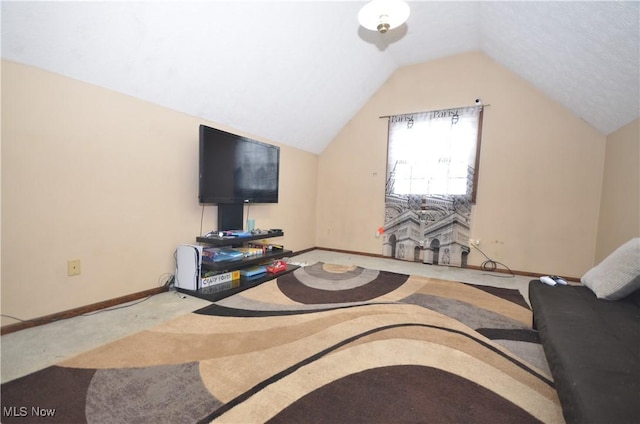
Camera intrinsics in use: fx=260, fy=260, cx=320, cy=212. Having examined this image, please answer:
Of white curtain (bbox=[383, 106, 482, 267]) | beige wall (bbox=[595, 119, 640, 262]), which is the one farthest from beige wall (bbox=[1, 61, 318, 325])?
beige wall (bbox=[595, 119, 640, 262])

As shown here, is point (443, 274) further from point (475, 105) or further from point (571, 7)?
point (571, 7)

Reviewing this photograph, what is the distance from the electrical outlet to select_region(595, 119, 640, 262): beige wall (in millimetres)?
4754

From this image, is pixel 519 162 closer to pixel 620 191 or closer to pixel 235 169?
pixel 620 191

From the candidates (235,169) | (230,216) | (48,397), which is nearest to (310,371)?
(48,397)

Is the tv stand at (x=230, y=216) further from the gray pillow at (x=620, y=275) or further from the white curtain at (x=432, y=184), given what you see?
the gray pillow at (x=620, y=275)

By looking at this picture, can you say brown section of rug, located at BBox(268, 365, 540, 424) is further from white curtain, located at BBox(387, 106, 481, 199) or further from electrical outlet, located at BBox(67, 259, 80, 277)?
white curtain, located at BBox(387, 106, 481, 199)

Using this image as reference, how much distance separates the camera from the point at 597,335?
1.14 metres

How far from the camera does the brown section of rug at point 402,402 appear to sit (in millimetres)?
1104

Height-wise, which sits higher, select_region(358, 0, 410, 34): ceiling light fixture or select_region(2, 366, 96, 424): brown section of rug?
select_region(358, 0, 410, 34): ceiling light fixture

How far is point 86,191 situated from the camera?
6.48 feet

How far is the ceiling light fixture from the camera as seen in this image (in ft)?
7.06

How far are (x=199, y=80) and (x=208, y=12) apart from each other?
588 mm

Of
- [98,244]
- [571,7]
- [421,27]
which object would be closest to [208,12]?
[98,244]

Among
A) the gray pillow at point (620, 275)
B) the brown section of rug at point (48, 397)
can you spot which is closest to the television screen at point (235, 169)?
the brown section of rug at point (48, 397)
